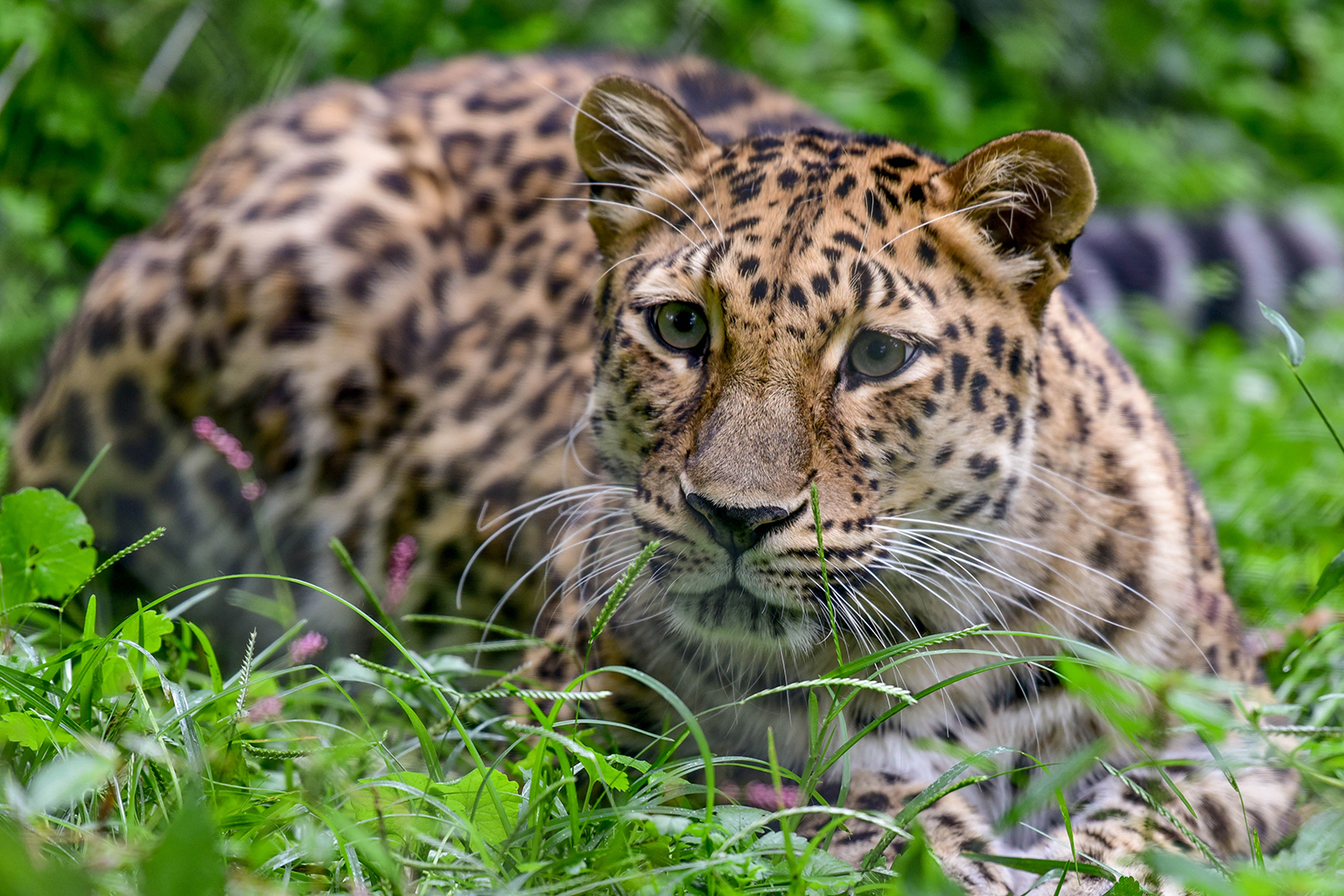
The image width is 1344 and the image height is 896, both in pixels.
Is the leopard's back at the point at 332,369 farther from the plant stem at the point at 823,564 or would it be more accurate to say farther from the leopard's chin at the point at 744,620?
the plant stem at the point at 823,564

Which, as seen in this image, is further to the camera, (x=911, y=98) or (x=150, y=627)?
(x=911, y=98)

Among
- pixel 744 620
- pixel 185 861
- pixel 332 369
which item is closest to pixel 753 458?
pixel 744 620

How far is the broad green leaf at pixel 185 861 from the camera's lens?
5.38ft

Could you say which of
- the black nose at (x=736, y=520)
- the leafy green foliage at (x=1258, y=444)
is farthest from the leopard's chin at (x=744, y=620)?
the leafy green foliage at (x=1258, y=444)

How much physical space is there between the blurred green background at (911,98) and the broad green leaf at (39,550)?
2075 mm

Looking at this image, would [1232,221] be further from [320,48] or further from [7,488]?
[7,488]

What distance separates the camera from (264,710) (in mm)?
2709

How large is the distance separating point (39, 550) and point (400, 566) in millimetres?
995

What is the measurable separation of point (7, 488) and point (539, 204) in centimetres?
185

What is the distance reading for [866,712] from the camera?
288 centimetres

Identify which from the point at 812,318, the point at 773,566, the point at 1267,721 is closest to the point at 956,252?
the point at 812,318

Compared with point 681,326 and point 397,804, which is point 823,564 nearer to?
point 681,326

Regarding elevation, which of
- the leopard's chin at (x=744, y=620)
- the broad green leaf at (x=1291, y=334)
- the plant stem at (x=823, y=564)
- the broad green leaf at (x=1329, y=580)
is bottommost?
the leopard's chin at (x=744, y=620)

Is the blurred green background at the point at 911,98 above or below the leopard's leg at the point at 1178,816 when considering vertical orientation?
above
